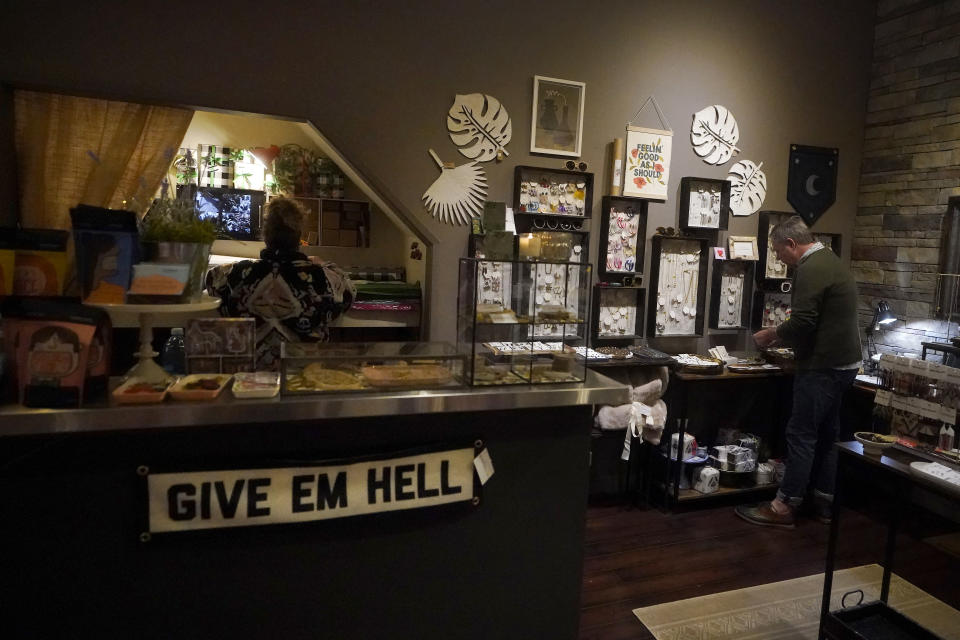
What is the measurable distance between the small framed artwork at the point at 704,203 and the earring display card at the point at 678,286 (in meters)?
0.13

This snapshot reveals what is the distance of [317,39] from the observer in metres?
3.17

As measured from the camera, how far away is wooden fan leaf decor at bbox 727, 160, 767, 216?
421 centimetres

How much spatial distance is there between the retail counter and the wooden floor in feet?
2.29

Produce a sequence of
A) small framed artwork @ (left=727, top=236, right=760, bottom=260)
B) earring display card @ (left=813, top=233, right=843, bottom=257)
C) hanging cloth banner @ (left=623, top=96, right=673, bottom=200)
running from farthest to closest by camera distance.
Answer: earring display card @ (left=813, top=233, right=843, bottom=257) → small framed artwork @ (left=727, top=236, right=760, bottom=260) → hanging cloth banner @ (left=623, top=96, right=673, bottom=200)

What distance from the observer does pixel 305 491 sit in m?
1.78

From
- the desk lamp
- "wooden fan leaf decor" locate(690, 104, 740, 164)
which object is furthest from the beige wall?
the desk lamp

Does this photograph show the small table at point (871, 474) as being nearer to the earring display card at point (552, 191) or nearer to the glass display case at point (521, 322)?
the glass display case at point (521, 322)

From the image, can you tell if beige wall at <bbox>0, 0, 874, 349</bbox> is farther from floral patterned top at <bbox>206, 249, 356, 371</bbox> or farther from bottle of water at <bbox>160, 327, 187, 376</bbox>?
bottle of water at <bbox>160, 327, 187, 376</bbox>

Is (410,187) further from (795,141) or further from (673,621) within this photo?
(795,141)

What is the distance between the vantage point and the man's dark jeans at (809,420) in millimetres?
3504

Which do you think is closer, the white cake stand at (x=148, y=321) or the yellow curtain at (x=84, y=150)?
the white cake stand at (x=148, y=321)

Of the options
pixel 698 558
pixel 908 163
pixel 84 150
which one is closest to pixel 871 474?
pixel 698 558

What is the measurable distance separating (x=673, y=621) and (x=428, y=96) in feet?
9.44

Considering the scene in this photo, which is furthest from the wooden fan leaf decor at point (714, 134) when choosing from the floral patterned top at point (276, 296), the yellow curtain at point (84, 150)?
the yellow curtain at point (84, 150)
